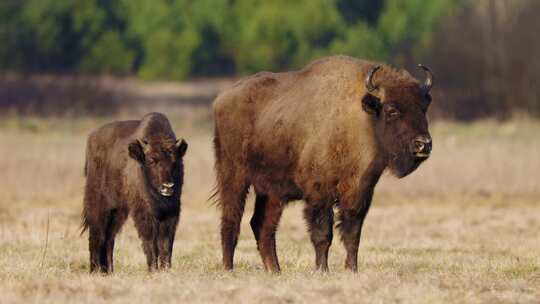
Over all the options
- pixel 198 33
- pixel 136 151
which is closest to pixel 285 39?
pixel 198 33

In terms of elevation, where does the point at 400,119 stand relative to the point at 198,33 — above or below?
below

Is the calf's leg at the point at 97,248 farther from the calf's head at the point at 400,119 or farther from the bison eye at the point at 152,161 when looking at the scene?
the calf's head at the point at 400,119

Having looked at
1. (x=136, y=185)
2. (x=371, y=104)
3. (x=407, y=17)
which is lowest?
(x=136, y=185)

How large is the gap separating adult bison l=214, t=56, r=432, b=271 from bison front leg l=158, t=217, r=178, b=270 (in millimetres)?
865

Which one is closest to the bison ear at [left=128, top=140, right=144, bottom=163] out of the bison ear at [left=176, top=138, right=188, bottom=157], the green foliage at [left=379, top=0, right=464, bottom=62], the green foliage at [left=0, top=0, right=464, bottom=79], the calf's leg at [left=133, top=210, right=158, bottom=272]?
the bison ear at [left=176, top=138, right=188, bottom=157]

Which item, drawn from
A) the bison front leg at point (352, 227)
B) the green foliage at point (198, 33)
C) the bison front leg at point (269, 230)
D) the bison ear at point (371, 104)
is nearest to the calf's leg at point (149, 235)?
the bison front leg at point (269, 230)

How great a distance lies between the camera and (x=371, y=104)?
12719mm

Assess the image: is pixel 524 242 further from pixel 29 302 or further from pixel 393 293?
pixel 29 302

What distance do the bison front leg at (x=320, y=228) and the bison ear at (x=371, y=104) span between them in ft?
3.78

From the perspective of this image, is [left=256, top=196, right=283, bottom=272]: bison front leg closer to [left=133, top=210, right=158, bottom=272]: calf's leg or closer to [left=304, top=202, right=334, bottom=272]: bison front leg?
[left=304, top=202, right=334, bottom=272]: bison front leg

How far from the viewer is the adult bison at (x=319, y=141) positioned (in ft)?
41.6

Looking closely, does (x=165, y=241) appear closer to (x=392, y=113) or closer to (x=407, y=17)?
(x=392, y=113)

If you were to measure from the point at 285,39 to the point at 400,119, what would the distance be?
61117 mm

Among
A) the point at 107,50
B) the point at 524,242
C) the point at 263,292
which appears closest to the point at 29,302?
the point at 263,292
